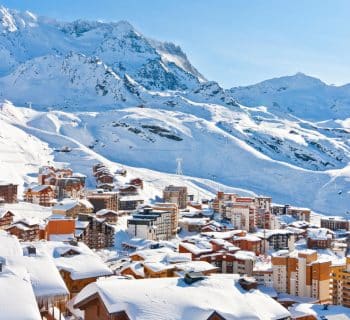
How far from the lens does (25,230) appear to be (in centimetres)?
3756

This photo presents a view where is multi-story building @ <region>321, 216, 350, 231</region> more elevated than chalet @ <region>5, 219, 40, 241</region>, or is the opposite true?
chalet @ <region>5, 219, 40, 241</region>

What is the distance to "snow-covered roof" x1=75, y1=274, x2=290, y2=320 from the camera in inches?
337

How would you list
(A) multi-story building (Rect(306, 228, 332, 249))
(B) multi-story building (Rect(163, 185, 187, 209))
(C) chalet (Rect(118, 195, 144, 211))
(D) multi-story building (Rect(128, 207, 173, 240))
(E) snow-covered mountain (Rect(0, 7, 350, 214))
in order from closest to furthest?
(D) multi-story building (Rect(128, 207, 173, 240)) → (A) multi-story building (Rect(306, 228, 332, 249)) → (C) chalet (Rect(118, 195, 144, 211)) → (B) multi-story building (Rect(163, 185, 187, 209)) → (E) snow-covered mountain (Rect(0, 7, 350, 214))

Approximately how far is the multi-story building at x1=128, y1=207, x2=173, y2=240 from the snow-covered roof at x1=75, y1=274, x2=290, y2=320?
125ft

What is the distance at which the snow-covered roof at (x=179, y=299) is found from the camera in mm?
8562

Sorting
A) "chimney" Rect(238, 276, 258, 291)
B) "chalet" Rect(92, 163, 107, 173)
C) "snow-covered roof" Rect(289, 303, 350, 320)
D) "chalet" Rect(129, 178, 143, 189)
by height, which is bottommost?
"snow-covered roof" Rect(289, 303, 350, 320)

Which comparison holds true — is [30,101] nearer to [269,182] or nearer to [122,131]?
[122,131]

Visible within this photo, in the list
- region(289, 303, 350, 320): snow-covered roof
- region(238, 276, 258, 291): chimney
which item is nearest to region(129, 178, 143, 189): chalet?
region(289, 303, 350, 320): snow-covered roof

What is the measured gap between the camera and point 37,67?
152 meters

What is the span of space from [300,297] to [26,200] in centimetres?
2876

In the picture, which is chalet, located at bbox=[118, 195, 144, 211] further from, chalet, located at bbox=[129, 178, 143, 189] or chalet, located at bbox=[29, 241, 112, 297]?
chalet, located at bbox=[29, 241, 112, 297]

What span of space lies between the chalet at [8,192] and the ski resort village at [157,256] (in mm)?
100

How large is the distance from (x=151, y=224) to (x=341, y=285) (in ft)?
61.0

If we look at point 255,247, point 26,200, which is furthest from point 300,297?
point 26,200
